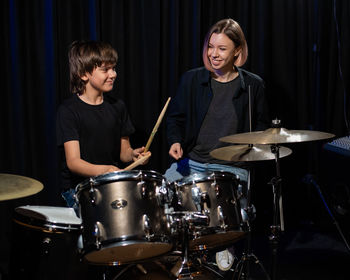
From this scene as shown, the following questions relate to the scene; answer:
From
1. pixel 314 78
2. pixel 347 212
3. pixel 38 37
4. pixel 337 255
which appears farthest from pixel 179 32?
pixel 337 255

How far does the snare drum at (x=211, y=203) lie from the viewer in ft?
8.25

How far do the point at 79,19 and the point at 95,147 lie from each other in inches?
38.1

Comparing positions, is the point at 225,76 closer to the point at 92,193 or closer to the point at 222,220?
the point at 222,220

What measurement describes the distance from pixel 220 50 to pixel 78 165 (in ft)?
3.76

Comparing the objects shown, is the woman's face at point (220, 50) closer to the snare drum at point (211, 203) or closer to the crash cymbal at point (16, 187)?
the snare drum at point (211, 203)

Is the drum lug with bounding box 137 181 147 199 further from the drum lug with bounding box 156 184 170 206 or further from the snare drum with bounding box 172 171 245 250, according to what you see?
the snare drum with bounding box 172 171 245 250

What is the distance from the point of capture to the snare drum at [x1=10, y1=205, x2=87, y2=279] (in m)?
2.44

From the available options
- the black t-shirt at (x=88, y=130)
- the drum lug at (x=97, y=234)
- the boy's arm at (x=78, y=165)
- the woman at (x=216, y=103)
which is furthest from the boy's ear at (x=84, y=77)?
the drum lug at (x=97, y=234)

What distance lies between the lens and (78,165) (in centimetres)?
278

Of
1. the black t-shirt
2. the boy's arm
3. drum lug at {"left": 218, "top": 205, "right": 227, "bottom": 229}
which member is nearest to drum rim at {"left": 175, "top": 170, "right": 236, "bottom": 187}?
drum lug at {"left": 218, "top": 205, "right": 227, "bottom": 229}

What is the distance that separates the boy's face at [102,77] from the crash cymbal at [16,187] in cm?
101

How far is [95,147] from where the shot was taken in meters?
3.03

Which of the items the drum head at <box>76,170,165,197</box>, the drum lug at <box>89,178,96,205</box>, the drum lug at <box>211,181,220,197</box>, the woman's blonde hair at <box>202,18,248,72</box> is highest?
the woman's blonde hair at <box>202,18,248,72</box>

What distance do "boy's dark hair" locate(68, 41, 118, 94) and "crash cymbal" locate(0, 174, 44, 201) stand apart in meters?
1.04
